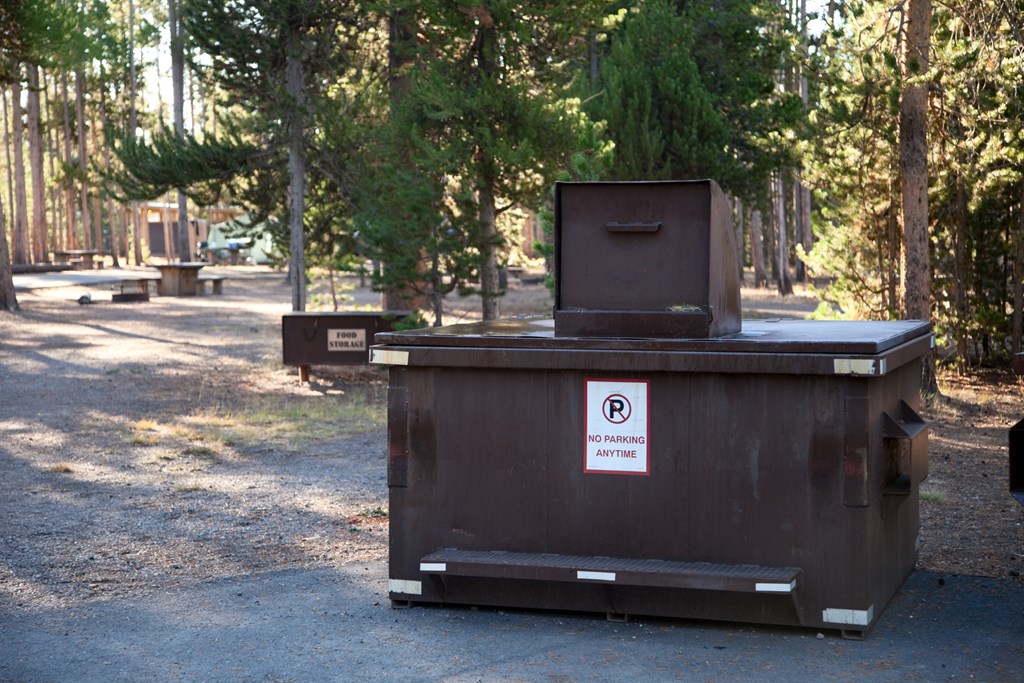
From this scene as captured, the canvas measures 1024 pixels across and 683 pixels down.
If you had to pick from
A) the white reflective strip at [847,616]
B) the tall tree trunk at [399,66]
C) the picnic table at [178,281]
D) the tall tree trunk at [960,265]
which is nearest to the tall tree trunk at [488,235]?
the tall tree trunk at [399,66]

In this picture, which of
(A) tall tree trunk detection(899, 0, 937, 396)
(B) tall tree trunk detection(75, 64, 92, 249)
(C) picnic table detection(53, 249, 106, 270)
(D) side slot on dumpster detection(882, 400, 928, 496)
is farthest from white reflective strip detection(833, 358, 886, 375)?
(C) picnic table detection(53, 249, 106, 270)

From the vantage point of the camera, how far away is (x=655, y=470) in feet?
18.4

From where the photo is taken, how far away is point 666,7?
24250mm

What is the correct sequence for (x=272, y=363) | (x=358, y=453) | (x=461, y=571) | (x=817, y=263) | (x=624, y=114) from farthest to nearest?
(x=624, y=114)
(x=272, y=363)
(x=817, y=263)
(x=358, y=453)
(x=461, y=571)

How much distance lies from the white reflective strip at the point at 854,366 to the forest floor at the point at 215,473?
2184 millimetres

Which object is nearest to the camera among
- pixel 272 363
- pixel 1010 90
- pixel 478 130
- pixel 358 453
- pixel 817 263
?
pixel 358 453

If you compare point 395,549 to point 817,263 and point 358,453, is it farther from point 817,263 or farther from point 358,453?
point 817,263

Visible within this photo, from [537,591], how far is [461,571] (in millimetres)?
421

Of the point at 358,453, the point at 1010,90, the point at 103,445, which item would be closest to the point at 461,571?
the point at 358,453

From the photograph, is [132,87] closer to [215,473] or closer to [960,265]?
[960,265]

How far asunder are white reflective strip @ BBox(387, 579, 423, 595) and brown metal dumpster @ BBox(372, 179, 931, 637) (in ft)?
0.04

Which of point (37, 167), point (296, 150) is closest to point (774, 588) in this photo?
point (296, 150)

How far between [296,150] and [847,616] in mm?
14778

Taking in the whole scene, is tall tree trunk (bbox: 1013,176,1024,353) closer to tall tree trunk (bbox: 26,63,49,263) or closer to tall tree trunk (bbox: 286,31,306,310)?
tall tree trunk (bbox: 286,31,306,310)
